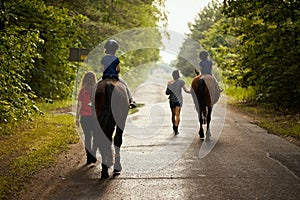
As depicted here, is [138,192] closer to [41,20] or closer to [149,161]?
[149,161]

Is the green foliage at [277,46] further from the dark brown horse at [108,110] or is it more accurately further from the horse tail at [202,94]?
the dark brown horse at [108,110]

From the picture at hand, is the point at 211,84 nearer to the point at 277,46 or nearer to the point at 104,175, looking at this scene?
the point at 104,175

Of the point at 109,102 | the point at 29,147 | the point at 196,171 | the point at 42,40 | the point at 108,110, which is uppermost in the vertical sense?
the point at 42,40

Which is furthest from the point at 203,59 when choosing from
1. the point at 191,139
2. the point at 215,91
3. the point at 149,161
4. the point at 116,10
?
the point at 116,10

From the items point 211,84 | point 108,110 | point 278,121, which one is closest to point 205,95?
point 211,84

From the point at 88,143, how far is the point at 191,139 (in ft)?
11.4

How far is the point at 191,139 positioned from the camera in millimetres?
11188

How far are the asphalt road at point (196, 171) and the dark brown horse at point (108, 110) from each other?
397mm

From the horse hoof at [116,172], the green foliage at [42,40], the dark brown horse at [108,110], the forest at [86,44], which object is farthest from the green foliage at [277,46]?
the horse hoof at [116,172]

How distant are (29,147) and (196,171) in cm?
425

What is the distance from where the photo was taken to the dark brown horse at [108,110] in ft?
23.8

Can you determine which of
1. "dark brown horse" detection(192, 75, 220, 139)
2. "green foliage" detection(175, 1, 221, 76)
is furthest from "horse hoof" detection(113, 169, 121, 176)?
"green foliage" detection(175, 1, 221, 76)

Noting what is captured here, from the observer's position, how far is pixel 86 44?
92.7 feet

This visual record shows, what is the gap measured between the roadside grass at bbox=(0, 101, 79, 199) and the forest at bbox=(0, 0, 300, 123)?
0.71 metres
